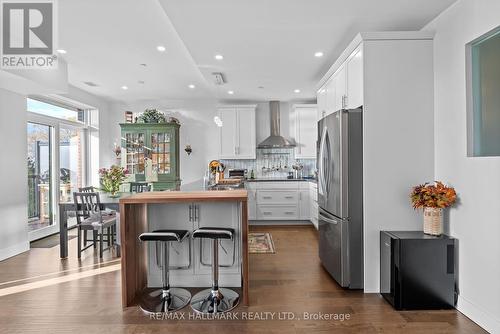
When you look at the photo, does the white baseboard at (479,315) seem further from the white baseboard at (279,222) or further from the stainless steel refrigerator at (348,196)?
the white baseboard at (279,222)

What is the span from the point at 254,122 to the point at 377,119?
361 cm

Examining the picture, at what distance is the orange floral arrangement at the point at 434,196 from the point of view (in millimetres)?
2572

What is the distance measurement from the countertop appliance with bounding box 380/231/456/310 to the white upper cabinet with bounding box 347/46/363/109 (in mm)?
1395

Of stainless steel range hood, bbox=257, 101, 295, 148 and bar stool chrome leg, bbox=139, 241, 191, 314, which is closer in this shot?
bar stool chrome leg, bbox=139, 241, 191, 314

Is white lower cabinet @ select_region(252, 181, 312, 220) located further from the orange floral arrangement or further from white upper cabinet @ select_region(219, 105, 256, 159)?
the orange floral arrangement

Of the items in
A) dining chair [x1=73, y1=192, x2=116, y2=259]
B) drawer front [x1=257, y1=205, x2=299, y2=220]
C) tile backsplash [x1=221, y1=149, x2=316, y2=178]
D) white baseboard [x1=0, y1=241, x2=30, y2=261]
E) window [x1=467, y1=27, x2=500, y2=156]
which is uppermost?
window [x1=467, y1=27, x2=500, y2=156]

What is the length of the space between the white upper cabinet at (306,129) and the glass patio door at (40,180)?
4.67 meters

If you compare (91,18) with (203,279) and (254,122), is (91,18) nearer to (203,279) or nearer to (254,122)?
(203,279)

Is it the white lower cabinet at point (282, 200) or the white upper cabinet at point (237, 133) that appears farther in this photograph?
the white upper cabinet at point (237, 133)

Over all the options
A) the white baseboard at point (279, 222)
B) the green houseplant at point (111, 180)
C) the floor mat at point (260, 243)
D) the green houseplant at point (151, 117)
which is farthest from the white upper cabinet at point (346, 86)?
the green houseplant at point (151, 117)

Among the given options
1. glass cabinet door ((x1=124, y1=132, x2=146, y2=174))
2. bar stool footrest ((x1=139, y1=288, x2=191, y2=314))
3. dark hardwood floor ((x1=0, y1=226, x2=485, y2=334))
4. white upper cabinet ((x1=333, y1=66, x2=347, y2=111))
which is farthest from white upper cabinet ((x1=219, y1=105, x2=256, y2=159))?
bar stool footrest ((x1=139, y1=288, x2=191, y2=314))

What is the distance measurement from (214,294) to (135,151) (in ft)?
14.7

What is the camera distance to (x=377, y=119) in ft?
9.55

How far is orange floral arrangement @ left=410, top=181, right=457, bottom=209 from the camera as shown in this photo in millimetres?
2572
